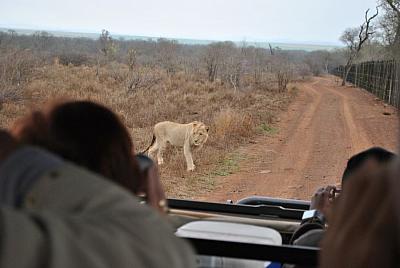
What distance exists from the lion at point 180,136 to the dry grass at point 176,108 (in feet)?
0.27

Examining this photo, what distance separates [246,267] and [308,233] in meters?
0.14

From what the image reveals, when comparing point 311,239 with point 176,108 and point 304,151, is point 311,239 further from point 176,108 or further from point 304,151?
point 176,108

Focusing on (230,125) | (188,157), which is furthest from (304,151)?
(188,157)

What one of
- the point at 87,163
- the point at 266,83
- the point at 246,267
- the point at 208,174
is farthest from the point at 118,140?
the point at 266,83

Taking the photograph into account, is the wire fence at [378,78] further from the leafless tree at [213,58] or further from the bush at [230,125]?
the leafless tree at [213,58]

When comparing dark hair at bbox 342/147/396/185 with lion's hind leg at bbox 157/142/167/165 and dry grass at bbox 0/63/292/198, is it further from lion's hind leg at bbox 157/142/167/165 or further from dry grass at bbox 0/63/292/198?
lion's hind leg at bbox 157/142/167/165

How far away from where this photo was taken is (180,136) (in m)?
5.59

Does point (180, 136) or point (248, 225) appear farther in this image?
point (180, 136)

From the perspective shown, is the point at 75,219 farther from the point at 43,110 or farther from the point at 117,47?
the point at 117,47

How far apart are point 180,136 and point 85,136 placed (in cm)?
493

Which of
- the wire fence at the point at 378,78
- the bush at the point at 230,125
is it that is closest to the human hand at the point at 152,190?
the wire fence at the point at 378,78

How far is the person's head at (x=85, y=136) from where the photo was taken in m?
0.65

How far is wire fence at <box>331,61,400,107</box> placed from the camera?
789 centimetres

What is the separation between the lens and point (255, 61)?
48.0ft
